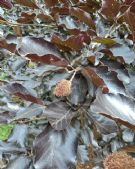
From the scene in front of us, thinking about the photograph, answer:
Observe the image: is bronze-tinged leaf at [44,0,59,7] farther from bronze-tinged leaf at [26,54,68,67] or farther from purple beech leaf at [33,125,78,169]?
Answer: purple beech leaf at [33,125,78,169]

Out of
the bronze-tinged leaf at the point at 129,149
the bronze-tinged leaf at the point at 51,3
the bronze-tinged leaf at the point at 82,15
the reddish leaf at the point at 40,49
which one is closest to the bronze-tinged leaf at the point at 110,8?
the bronze-tinged leaf at the point at 82,15

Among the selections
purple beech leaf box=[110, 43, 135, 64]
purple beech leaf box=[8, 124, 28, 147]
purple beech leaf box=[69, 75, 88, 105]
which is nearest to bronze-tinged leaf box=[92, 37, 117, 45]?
purple beech leaf box=[110, 43, 135, 64]

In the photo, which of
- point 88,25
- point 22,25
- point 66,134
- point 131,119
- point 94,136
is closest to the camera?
point 131,119

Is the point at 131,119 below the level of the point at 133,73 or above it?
below

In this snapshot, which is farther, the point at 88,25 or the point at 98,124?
the point at 88,25

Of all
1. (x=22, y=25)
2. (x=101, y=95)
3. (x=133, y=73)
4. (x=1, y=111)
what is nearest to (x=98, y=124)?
(x=101, y=95)

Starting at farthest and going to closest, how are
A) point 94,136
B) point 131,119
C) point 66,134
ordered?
point 94,136 → point 66,134 → point 131,119

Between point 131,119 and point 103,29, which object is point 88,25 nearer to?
point 103,29

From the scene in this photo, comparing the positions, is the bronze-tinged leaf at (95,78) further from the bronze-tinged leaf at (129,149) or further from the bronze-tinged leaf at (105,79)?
the bronze-tinged leaf at (129,149)
